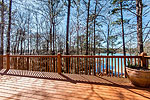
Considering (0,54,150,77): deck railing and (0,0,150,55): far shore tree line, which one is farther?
(0,0,150,55): far shore tree line

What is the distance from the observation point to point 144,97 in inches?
65.6

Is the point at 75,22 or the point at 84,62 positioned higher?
the point at 75,22

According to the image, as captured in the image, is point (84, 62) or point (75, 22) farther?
point (75, 22)

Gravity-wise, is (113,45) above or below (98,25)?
below

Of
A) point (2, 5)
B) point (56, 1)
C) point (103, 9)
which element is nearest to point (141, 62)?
point (103, 9)

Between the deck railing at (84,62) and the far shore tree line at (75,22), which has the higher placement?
the far shore tree line at (75,22)

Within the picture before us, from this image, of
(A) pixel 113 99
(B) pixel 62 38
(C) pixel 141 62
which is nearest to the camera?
(A) pixel 113 99

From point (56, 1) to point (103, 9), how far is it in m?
4.58

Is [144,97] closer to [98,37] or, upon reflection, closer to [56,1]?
[56,1]

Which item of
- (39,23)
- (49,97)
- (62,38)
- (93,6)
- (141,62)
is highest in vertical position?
(93,6)

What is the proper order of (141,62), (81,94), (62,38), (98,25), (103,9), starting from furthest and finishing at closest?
(62,38), (98,25), (103,9), (141,62), (81,94)

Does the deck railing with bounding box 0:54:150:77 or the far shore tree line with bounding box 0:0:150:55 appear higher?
the far shore tree line with bounding box 0:0:150:55

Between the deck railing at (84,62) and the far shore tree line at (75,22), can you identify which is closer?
the deck railing at (84,62)

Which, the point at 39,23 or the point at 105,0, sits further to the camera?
the point at 39,23
